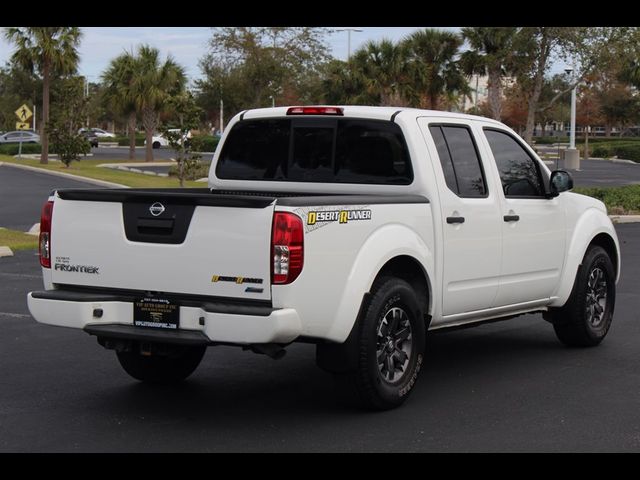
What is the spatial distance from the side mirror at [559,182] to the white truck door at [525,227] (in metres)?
0.09

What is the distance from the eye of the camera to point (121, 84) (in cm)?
5181

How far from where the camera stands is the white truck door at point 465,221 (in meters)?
7.89

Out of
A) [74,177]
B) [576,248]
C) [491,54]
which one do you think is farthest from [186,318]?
[491,54]

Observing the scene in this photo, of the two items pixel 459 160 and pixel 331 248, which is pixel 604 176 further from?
pixel 331 248

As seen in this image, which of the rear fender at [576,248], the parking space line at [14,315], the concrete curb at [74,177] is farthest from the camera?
the concrete curb at [74,177]

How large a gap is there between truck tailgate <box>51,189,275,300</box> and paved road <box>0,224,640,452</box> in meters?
0.86

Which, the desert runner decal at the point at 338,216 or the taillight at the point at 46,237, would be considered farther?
the taillight at the point at 46,237

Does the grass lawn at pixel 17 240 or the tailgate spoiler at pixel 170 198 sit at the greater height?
the tailgate spoiler at pixel 170 198

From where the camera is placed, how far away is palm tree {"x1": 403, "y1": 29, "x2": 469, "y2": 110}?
47.7m

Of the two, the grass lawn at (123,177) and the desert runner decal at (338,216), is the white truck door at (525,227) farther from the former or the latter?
the grass lawn at (123,177)

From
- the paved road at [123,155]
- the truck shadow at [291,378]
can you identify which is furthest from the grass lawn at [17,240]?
the paved road at [123,155]

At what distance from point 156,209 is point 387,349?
1750 millimetres
